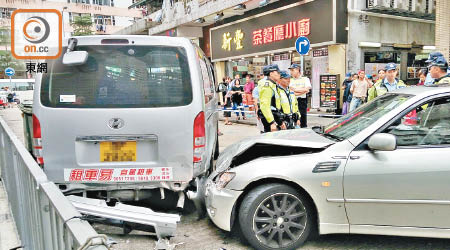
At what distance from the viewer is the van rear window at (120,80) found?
3.74m

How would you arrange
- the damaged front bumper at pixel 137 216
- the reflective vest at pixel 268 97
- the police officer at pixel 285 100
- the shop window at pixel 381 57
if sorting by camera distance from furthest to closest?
the shop window at pixel 381 57
the police officer at pixel 285 100
the reflective vest at pixel 268 97
the damaged front bumper at pixel 137 216

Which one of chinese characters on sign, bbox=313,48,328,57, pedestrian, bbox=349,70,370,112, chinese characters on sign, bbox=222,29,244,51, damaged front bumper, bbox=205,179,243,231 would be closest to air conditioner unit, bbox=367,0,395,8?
chinese characters on sign, bbox=313,48,328,57

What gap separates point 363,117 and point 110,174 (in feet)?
8.28

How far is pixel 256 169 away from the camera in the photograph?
3428 millimetres

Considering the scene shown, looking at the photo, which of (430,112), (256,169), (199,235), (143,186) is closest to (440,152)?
(430,112)

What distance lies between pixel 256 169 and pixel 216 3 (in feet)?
57.6

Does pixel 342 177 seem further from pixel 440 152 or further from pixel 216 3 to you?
pixel 216 3

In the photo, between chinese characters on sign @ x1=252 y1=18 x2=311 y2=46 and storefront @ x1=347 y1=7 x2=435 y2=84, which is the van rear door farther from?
chinese characters on sign @ x1=252 y1=18 x2=311 y2=46

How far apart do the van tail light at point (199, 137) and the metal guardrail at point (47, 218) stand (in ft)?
5.16

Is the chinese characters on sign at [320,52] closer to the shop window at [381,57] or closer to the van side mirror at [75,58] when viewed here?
the shop window at [381,57]

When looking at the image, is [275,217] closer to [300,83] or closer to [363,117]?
[363,117]

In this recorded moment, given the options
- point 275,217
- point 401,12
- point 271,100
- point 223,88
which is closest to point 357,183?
point 275,217

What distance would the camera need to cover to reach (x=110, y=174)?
3.75 m

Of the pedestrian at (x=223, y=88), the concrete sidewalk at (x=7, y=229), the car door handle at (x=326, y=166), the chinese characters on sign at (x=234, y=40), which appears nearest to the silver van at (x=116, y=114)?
the concrete sidewalk at (x=7, y=229)
